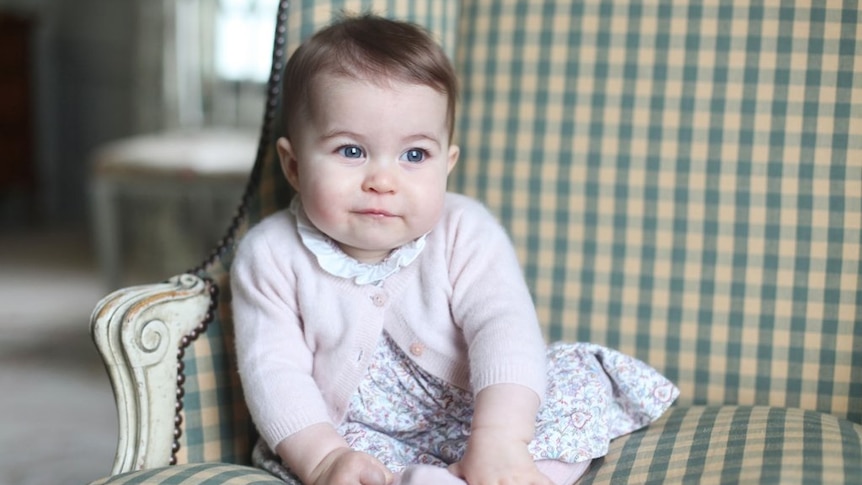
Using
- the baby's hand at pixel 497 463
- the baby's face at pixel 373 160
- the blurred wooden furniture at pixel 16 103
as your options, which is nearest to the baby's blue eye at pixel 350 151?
the baby's face at pixel 373 160

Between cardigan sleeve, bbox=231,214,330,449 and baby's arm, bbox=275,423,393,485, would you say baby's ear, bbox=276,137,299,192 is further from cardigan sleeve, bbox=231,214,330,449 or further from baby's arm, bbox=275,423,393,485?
baby's arm, bbox=275,423,393,485

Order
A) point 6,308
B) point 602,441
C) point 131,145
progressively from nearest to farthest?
1. point 602,441
2. point 131,145
3. point 6,308

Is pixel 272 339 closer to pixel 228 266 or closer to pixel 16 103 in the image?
pixel 228 266

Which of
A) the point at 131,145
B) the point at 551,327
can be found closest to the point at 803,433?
the point at 551,327

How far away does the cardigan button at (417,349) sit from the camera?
1225 millimetres

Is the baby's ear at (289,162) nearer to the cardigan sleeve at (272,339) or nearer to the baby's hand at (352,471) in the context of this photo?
the cardigan sleeve at (272,339)

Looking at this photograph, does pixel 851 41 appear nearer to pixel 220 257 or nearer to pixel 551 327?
pixel 551 327

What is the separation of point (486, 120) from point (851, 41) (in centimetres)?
52

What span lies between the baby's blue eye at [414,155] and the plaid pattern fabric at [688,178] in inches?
12.4

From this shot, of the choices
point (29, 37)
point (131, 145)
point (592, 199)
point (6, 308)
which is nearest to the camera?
point (592, 199)

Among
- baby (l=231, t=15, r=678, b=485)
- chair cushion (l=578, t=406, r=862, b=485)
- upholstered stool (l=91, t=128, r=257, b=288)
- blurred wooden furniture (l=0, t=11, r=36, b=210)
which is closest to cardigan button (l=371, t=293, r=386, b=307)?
baby (l=231, t=15, r=678, b=485)

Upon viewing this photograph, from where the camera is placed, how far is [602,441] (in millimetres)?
1181

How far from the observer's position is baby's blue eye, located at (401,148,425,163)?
1192 mm

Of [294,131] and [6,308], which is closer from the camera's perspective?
[294,131]
